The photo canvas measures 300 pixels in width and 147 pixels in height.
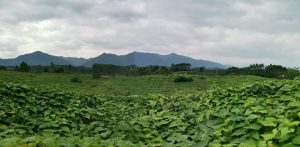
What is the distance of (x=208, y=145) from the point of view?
6.99 m

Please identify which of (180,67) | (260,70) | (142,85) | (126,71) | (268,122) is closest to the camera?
(268,122)

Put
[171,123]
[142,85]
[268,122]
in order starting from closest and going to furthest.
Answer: [268,122] < [171,123] < [142,85]

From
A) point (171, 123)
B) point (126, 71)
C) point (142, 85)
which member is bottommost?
point (142, 85)

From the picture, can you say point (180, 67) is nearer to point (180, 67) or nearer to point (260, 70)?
point (180, 67)

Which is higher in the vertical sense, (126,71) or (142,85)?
(126,71)

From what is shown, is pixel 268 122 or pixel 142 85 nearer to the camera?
pixel 268 122

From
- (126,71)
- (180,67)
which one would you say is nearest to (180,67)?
(180,67)

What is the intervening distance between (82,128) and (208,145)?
3327 millimetres

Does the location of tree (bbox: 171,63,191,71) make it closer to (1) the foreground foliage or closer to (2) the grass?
(2) the grass

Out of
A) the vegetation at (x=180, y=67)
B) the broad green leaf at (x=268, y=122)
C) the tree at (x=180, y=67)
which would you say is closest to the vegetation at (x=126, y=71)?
the vegetation at (x=180, y=67)

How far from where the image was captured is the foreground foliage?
625 centimetres

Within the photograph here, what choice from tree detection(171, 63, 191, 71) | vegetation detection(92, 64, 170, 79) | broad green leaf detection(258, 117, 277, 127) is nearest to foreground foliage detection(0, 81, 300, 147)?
broad green leaf detection(258, 117, 277, 127)

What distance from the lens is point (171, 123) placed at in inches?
367

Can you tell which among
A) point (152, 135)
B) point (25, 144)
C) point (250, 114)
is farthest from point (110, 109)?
point (25, 144)
